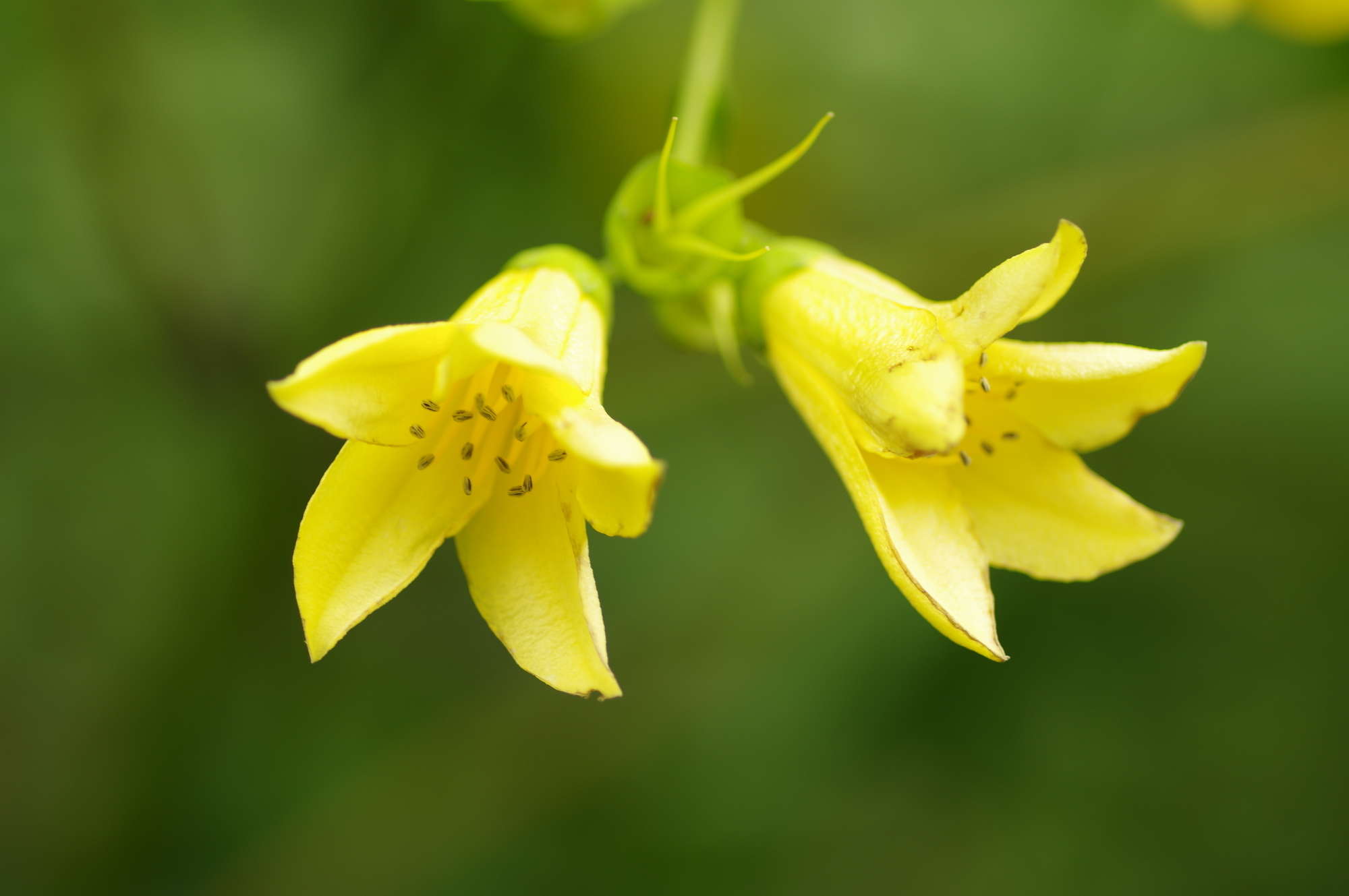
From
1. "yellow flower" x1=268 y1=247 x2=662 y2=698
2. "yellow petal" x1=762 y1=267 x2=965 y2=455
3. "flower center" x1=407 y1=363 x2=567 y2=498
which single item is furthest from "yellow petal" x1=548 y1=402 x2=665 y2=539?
"yellow petal" x1=762 y1=267 x2=965 y2=455

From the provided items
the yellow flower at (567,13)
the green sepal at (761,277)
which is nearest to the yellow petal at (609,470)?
the green sepal at (761,277)

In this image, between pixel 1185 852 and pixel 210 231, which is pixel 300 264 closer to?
pixel 210 231

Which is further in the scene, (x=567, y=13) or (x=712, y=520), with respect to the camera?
(x=712, y=520)

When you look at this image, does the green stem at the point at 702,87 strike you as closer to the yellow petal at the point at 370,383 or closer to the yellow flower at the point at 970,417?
the yellow flower at the point at 970,417

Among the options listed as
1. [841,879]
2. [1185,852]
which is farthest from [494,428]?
[1185,852]

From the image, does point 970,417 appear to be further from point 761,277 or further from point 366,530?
point 366,530

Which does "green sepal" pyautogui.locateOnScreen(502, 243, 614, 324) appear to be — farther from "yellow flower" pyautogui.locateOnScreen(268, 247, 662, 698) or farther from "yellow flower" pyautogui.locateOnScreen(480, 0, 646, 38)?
"yellow flower" pyautogui.locateOnScreen(480, 0, 646, 38)

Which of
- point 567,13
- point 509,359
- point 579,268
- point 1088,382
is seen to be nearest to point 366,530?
point 509,359
